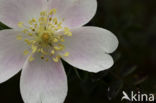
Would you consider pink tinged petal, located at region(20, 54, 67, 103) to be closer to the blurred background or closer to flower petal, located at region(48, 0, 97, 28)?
the blurred background

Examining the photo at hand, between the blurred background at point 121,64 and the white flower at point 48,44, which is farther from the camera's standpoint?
the blurred background at point 121,64

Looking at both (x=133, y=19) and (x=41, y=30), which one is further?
(x=133, y=19)

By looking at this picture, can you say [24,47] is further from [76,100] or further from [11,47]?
[76,100]

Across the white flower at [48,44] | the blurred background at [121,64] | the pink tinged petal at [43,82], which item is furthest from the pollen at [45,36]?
the blurred background at [121,64]

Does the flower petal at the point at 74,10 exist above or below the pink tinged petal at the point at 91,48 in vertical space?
above

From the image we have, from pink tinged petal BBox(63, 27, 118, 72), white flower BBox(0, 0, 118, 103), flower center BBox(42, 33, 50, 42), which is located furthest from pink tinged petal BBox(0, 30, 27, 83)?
pink tinged petal BBox(63, 27, 118, 72)

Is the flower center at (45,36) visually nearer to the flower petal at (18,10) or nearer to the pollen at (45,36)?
the pollen at (45,36)

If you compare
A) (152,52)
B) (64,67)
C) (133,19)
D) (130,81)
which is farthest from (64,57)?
(152,52)
